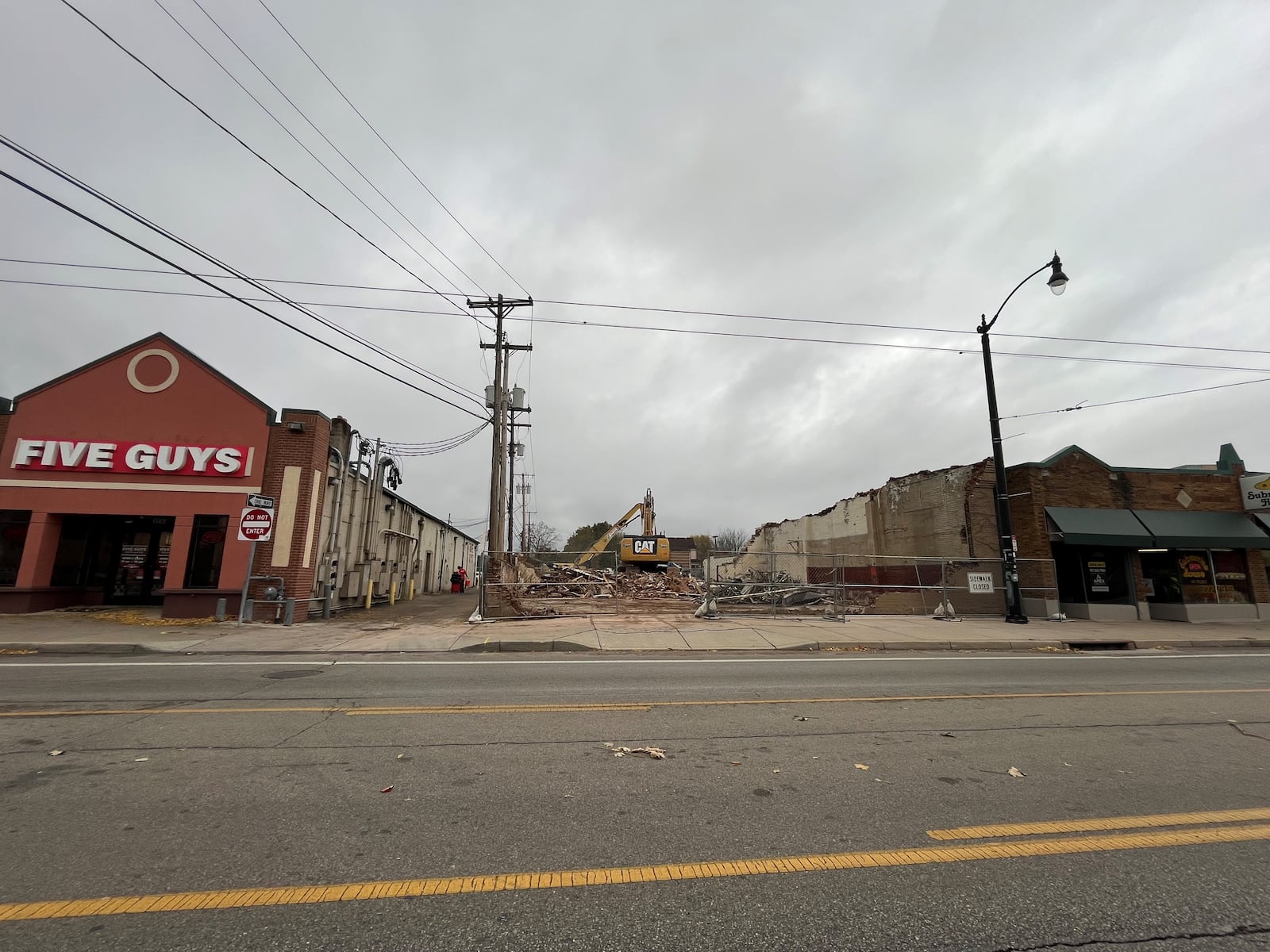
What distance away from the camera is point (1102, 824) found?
3.82 m

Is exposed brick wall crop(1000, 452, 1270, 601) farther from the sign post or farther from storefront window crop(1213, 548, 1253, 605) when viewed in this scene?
the sign post

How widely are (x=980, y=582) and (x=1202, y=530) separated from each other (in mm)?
9617

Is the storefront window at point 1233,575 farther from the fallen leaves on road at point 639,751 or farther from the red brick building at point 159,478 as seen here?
the red brick building at point 159,478

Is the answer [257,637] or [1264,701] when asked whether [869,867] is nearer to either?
[1264,701]

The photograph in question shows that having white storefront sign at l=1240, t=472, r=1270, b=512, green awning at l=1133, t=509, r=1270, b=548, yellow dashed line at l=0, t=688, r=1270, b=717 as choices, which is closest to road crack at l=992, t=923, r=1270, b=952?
yellow dashed line at l=0, t=688, r=1270, b=717

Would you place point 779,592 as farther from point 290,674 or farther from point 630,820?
point 630,820

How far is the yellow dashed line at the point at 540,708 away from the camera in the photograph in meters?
6.43

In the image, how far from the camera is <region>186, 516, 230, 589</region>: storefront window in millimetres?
16547

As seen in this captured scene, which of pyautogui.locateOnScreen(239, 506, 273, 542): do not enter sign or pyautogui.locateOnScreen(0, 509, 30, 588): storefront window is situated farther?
pyautogui.locateOnScreen(0, 509, 30, 588): storefront window

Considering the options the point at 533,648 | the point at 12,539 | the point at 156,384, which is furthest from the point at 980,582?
the point at 12,539

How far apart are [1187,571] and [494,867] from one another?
26.1 metres

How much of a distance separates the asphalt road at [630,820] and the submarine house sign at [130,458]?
422 inches

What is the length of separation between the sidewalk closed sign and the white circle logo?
23.2 metres

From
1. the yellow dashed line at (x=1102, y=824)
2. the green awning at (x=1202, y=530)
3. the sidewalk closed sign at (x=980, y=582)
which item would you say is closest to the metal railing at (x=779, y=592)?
the sidewalk closed sign at (x=980, y=582)
